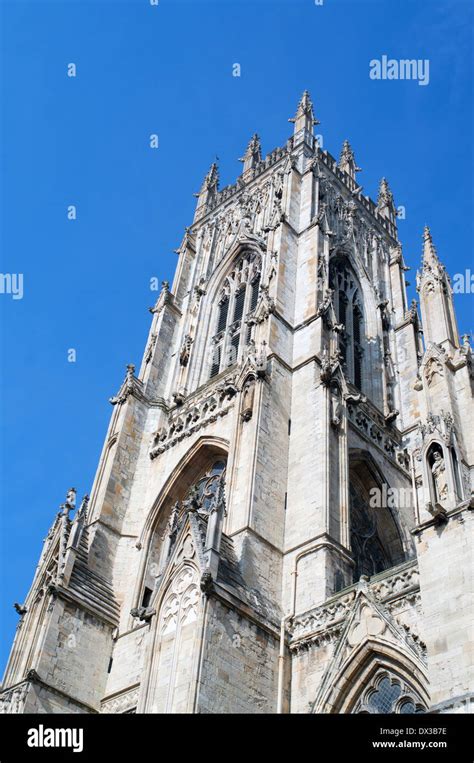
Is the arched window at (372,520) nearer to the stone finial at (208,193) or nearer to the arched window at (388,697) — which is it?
the arched window at (388,697)

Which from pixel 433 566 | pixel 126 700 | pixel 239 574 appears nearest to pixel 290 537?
pixel 239 574

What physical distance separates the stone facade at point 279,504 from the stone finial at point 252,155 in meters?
4.59

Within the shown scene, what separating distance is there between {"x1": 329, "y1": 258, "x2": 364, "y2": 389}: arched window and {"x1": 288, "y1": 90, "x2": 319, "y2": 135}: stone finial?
23.4 ft

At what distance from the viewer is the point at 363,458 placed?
24031mm

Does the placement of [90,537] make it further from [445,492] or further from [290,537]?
[445,492]

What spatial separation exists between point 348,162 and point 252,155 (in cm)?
437

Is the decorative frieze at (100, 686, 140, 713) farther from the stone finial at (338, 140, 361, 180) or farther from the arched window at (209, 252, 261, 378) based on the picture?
the stone finial at (338, 140, 361, 180)

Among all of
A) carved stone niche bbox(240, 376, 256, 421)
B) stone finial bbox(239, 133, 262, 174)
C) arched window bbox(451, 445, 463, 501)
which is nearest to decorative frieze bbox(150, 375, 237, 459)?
carved stone niche bbox(240, 376, 256, 421)

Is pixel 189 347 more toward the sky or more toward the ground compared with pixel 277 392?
more toward the sky

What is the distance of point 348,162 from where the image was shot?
132 feet

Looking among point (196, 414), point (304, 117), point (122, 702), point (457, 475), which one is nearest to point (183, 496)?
point (196, 414)

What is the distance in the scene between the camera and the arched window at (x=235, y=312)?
29203mm

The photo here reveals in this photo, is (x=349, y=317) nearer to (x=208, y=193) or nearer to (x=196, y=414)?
A: (x=196, y=414)
